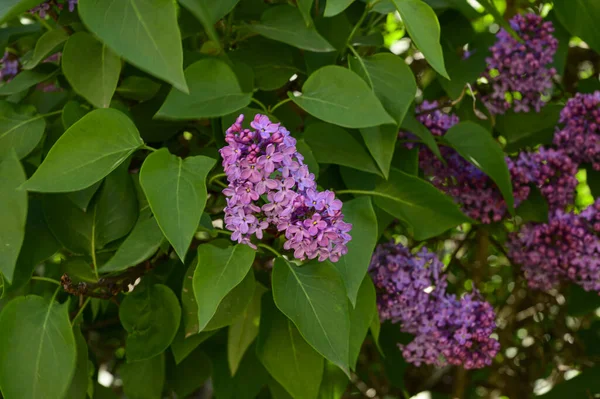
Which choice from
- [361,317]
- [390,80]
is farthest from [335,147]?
[361,317]

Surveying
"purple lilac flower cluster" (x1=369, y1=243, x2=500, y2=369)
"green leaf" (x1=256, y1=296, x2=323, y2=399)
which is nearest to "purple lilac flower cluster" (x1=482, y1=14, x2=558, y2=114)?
"purple lilac flower cluster" (x1=369, y1=243, x2=500, y2=369)

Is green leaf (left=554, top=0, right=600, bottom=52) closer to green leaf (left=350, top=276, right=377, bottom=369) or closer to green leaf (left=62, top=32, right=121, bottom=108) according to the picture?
green leaf (left=350, top=276, right=377, bottom=369)

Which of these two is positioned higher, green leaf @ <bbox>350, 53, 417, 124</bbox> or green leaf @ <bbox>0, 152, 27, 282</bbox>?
green leaf @ <bbox>350, 53, 417, 124</bbox>

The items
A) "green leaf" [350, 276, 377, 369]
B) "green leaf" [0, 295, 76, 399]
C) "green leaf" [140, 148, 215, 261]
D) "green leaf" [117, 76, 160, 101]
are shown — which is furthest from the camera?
"green leaf" [117, 76, 160, 101]

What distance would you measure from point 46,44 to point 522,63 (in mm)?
720

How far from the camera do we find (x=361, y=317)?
0.97m

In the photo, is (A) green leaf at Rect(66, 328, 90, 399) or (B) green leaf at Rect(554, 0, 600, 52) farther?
(B) green leaf at Rect(554, 0, 600, 52)

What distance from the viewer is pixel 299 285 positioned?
85 cm

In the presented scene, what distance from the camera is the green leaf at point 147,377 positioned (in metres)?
1.12

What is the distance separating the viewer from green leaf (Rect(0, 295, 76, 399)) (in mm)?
858

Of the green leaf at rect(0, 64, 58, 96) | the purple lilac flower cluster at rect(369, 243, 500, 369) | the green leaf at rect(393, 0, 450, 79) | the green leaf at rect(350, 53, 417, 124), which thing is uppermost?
the green leaf at rect(393, 0, 450, 79)

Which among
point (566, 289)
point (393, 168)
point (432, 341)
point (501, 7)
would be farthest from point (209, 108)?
point (501, 7)

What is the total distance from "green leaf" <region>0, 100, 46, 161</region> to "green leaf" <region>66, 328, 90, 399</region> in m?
0.23

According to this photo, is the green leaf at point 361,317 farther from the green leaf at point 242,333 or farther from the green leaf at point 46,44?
the green leaf at point 46,44
